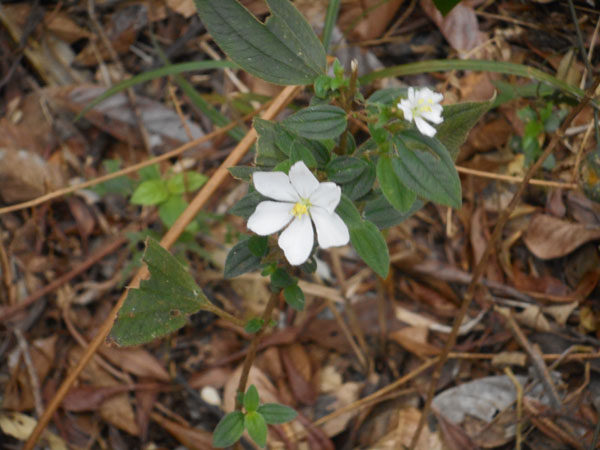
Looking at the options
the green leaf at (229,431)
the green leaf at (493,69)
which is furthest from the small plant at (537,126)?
the green leaf at (229,431)

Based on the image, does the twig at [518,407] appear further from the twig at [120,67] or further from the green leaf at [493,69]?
the twig at [120,67]

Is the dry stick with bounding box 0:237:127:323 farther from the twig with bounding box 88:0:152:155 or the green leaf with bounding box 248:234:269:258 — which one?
the green leaf with bounding box 248:234:269:258

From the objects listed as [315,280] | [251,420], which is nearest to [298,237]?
[251,420]

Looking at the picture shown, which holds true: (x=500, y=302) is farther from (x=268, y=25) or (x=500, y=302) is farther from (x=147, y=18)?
(x=147, y=18)

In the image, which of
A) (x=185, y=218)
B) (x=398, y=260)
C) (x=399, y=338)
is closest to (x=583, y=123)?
(x=398, y=260)

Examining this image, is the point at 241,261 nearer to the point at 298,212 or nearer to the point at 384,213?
the point at 298,212

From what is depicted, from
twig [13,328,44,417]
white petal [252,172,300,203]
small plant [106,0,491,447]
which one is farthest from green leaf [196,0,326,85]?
twig [13,328,44,417]
